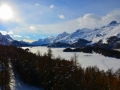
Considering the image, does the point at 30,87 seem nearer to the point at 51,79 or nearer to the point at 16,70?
the point at 51,79

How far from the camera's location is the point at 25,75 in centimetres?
9256

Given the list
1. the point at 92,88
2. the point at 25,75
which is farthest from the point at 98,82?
the point at 25,75

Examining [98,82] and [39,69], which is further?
[39,69]

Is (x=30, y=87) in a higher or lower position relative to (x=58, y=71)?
lower

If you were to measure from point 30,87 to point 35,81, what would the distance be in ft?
16.3

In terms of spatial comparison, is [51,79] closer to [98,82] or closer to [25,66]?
[98,82]

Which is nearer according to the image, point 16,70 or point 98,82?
point 98,82

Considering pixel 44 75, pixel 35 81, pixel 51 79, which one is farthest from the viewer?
pixel 35 81

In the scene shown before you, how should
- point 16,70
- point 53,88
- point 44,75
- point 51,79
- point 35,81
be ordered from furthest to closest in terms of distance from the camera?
point 16,70
point 35,81
point 44,75
point 51,79
point 53,88

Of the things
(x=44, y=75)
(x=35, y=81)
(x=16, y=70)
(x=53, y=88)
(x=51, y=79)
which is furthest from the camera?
(x=16, y=70)

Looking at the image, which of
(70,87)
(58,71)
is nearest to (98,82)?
(70,87)

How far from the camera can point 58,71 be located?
8681 centimetres

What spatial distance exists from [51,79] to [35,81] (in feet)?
63.3

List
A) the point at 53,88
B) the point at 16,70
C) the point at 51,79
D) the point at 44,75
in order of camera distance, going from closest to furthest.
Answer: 1. the point at 53,88
2. the point at 51,79
3. the point at 44,75
4. the point at 16,70
